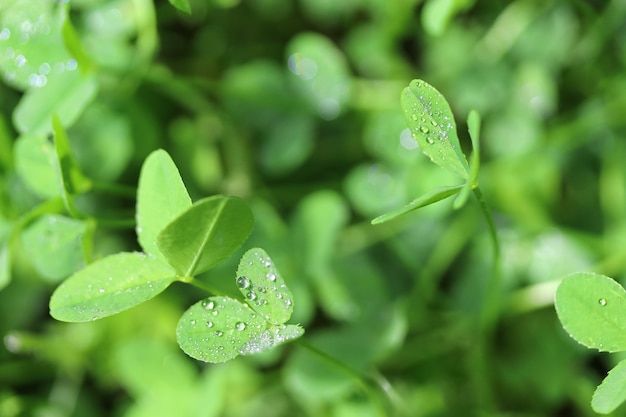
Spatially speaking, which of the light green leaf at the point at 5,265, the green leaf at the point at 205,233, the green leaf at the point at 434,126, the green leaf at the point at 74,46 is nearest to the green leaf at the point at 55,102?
the green leaf at the point at 74,46

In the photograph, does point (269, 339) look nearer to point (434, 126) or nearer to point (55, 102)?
point (434, 126)

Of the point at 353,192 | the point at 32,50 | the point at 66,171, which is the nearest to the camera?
the point at 66,171

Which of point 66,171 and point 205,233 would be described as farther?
point 66,171

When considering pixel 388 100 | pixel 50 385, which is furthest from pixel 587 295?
pixel 50 385

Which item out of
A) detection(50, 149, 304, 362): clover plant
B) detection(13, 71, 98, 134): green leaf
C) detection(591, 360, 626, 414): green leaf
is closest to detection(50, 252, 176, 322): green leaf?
detection(50, 149, 304, 362): clover plant

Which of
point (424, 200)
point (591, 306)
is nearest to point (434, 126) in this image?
point (424, 200)

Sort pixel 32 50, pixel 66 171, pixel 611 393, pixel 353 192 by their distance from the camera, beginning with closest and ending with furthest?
pixel 611 393 → pixel 66 171 → pixel 32 50 → pixel 353 192
